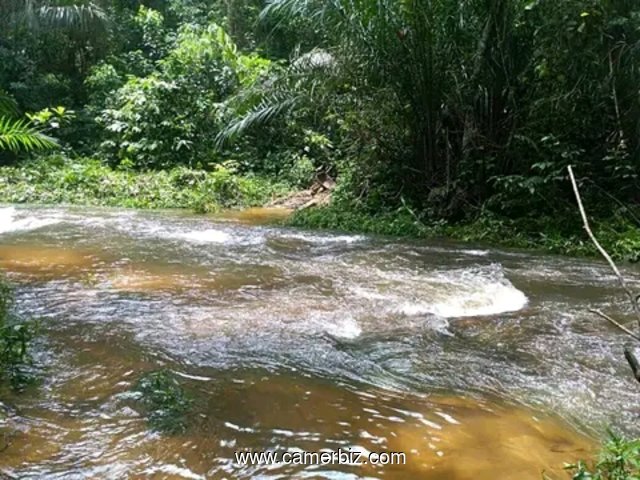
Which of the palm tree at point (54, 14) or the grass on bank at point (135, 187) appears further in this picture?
the palm tree at point (54, 14)

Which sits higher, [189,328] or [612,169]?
[612,169]

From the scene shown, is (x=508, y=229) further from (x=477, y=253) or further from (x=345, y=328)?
(x=345, y=328)

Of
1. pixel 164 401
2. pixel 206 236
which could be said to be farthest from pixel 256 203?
pixel 164 401

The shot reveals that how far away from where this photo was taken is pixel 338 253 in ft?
22.2

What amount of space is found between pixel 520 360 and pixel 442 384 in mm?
636

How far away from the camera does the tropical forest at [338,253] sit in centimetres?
261

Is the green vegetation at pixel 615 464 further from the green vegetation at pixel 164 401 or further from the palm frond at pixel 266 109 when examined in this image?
the palm frond at pixel 266 109

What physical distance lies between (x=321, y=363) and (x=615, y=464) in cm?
166

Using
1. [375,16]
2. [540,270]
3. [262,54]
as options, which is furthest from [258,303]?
[262,54]

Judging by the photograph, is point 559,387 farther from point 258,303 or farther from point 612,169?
point 612,169

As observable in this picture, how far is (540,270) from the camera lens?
19.6 ft

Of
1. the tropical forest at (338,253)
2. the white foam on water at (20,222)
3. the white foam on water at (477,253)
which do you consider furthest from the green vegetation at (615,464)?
the white foam on water at (20,222)

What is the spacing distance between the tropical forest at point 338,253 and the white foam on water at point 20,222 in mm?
180

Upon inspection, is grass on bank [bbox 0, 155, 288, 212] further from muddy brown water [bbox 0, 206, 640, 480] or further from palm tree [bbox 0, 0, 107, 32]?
muddy brown water [bbox 0, 206, 640, 480]
